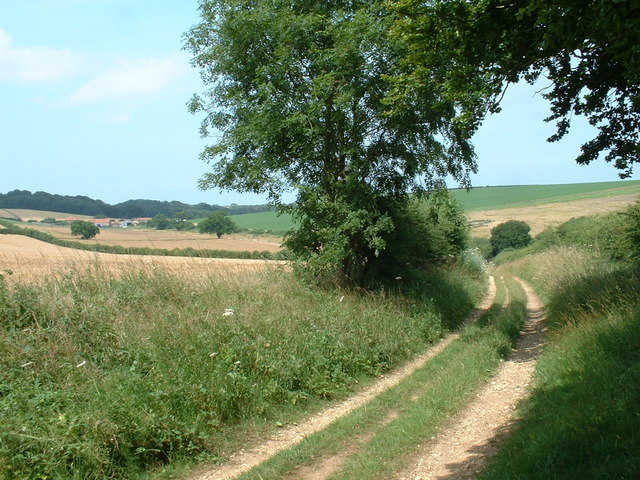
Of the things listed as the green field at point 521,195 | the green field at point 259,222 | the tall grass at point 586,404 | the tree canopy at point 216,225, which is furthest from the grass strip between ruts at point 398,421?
the green field at point 521,195

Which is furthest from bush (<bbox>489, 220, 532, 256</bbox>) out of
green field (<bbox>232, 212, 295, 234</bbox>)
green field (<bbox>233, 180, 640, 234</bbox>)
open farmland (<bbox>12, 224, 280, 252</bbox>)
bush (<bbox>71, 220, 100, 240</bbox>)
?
bush (<bbox>71, 220, 100, 240</bbox>)

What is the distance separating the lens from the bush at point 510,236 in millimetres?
61344

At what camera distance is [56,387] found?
22.4 ft

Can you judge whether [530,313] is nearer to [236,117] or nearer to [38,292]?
[236,117]

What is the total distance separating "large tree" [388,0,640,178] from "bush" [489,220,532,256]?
169 ft

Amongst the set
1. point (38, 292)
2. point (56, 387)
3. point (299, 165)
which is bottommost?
point (56, 387)

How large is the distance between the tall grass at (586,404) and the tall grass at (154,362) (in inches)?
126

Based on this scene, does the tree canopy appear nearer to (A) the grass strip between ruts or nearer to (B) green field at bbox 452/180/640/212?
(A) the grass strip between ruts

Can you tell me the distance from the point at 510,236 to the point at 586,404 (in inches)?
2382

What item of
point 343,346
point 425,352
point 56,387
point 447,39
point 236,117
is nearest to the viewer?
point 56,387

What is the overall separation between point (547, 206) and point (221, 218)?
64854 mm

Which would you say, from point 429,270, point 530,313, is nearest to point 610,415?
point 530,313

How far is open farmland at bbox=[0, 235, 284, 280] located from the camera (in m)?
9.61

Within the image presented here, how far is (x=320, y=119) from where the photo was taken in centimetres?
1368
